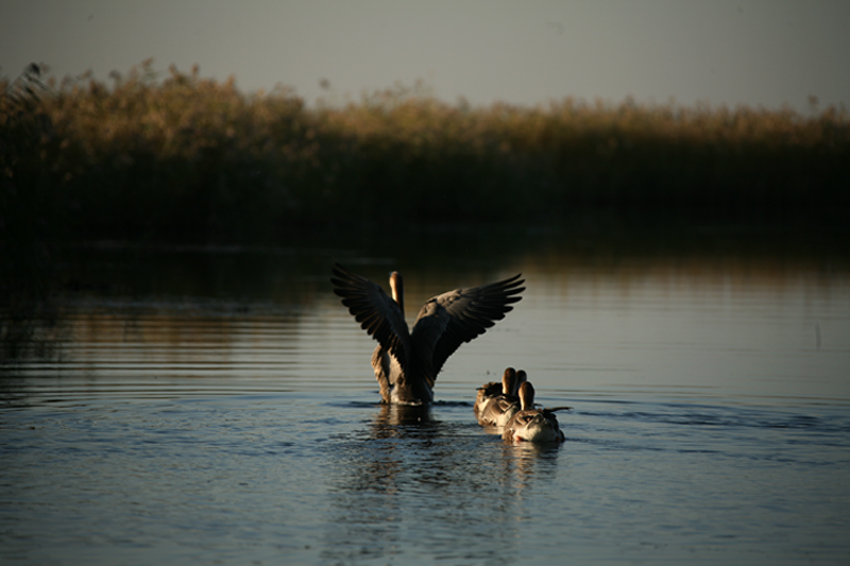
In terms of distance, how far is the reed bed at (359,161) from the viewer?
23359mm

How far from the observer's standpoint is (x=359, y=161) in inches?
1248

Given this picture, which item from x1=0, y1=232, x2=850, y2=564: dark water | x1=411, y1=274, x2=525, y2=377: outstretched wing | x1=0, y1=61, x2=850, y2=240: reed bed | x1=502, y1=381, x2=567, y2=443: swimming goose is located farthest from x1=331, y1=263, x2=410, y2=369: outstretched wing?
x1=0, y1=61, x2=850, y2=240: reed bed

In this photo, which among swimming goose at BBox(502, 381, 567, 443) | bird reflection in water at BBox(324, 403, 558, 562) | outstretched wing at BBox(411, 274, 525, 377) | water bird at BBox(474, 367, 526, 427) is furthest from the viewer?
outstretched wing at BBox(411, 274, 525, 377)

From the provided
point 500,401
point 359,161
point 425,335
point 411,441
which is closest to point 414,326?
point 425,335

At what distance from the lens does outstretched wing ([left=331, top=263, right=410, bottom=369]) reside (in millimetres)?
9383

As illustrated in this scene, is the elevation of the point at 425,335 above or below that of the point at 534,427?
above

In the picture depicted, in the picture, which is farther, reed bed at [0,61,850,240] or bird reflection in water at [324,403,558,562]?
reed bed at [0,61,850,240]

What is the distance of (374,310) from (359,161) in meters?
22.6

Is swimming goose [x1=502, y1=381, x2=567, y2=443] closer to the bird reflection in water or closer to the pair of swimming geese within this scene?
the bird reflection in water

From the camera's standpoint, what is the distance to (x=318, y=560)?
531 centimetres

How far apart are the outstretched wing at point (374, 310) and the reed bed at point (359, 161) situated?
20.6 feet

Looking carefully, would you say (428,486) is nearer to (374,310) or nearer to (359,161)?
(374,310)

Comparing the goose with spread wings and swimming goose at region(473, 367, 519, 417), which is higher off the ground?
the goose with spread wings

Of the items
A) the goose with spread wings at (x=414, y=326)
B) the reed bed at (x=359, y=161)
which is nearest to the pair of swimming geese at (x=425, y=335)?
the goose with spread wings at (x=414, y=326)
